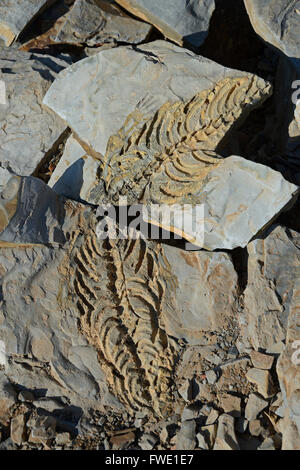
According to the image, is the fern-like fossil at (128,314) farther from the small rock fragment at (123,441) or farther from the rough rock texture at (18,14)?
the rough rock texture at (18,14)

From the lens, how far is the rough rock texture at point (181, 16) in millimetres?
3412

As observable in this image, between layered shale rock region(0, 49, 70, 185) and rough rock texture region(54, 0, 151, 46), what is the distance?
224mm

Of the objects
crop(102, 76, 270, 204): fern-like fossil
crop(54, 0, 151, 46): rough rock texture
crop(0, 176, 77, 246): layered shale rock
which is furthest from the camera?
crop(54, 0, 151, 46): rough rock texture

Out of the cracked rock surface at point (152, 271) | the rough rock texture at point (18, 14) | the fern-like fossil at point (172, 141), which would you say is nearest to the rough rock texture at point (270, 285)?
the cracked rock surface at point (152, 271)

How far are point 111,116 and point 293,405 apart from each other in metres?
1.75

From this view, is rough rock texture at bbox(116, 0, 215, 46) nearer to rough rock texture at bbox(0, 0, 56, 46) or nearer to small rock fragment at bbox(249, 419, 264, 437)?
rough rock texture at bbox(0, 0, 56, 46)

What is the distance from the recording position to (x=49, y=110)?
11.2 feet

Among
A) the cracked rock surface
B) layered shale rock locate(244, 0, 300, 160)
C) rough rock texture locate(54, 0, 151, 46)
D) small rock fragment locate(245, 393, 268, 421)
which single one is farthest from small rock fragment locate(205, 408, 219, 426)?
rough rock texture locate(54, 0, 151, 46)

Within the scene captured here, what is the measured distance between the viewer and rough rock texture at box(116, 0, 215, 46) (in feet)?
11.2

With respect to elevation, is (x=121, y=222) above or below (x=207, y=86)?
below

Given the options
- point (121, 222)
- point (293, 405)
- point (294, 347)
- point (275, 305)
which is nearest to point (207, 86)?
point (121, 222)

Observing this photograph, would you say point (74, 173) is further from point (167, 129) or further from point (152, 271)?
point (152, 271)
